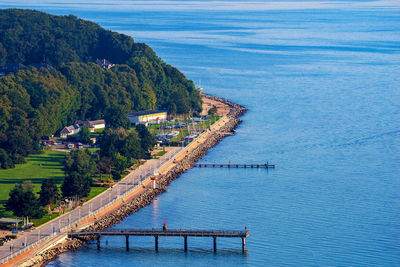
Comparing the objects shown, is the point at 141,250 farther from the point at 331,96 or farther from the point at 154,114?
the point at 331,96

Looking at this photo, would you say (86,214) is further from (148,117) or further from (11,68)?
(11,68)

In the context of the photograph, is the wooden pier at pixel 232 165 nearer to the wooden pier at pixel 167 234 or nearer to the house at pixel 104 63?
the wooden pier at pixel 167 234

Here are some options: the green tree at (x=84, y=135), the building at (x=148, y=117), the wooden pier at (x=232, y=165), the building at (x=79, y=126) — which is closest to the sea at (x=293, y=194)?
the wooden pier at (x=232, y=165)

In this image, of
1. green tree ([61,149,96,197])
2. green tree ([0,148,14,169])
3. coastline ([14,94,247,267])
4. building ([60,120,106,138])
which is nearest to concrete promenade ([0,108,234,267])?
coastline ([14,94,247,267])

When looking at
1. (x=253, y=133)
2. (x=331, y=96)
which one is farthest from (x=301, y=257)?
(x=331, y=96)

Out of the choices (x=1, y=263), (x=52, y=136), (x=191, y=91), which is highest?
(x=191, y=91)

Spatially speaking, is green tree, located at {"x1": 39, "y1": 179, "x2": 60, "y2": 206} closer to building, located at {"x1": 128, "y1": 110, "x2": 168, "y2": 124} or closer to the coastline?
the coastline

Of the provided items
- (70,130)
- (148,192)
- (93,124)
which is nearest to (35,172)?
(148,192)
